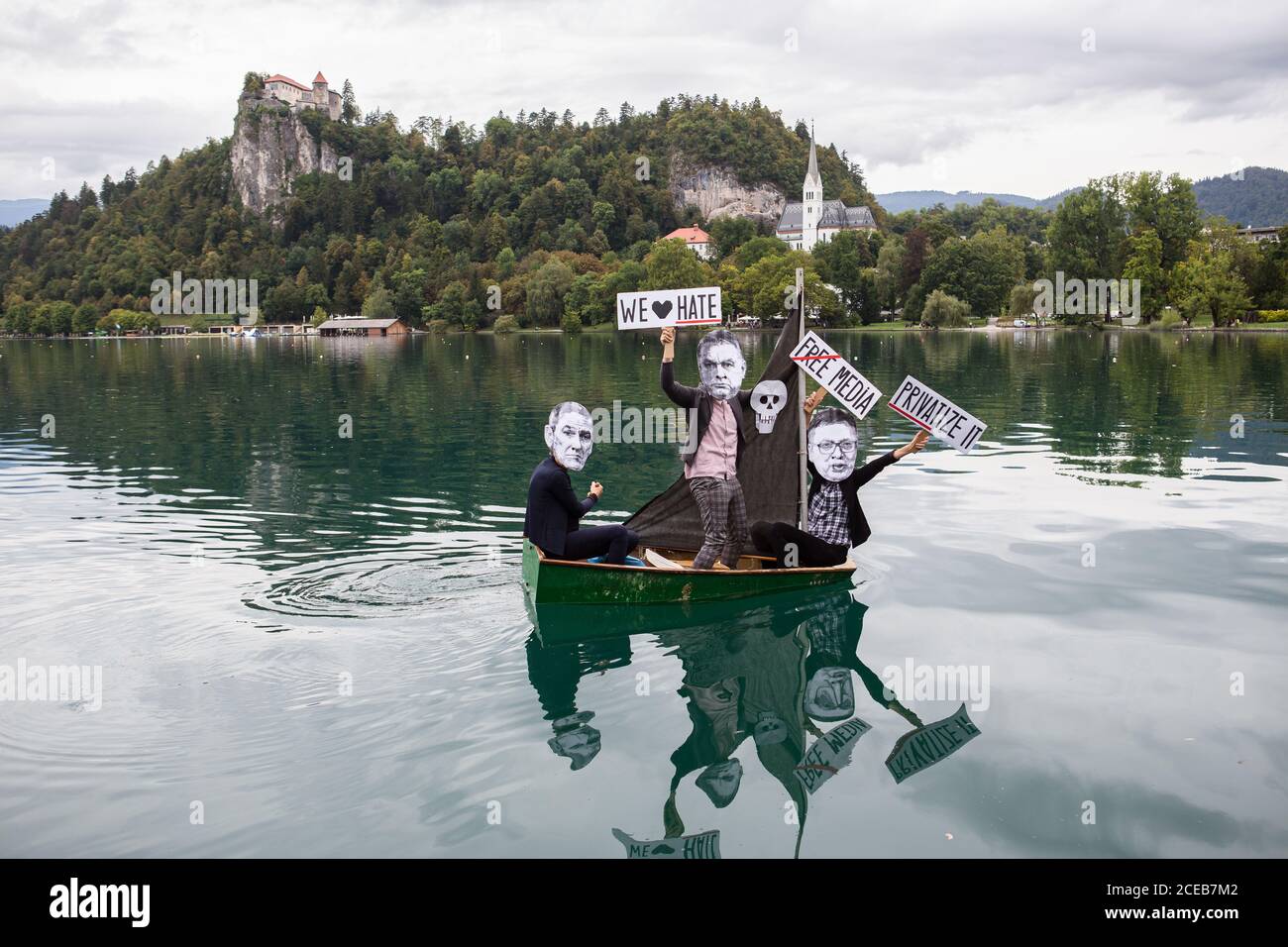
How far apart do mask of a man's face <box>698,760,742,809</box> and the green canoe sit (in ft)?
12.1

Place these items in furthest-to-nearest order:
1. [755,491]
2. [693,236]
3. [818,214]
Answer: [818,214] < [693,236] < [755,491]

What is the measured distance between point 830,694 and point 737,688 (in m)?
0.93

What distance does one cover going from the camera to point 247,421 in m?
34.0

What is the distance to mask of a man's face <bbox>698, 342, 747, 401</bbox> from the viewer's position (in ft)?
41.0

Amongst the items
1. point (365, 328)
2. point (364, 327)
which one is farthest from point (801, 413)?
point (365, 328)

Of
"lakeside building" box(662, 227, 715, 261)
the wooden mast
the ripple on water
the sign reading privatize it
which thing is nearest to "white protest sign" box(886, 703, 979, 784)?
the sign reading privatize it

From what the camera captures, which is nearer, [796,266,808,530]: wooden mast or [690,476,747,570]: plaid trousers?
[690,476,747,570]: plaid trousers

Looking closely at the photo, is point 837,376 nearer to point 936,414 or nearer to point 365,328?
point 936,414

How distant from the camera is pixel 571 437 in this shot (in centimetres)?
1216

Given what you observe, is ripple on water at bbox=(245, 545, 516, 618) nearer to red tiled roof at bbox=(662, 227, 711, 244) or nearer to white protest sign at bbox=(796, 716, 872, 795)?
white protest sign at bbox=(796, 716, 872, 795)

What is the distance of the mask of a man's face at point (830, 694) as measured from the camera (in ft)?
32.5

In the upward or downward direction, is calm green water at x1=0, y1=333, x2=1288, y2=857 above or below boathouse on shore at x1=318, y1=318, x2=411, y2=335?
below

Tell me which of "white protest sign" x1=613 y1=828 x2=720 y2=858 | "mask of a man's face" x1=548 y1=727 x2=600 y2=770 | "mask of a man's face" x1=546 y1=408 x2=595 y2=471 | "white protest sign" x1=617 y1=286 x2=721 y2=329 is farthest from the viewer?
"mask of a man's face" x1=546 y1=408 x2=595 y2=471

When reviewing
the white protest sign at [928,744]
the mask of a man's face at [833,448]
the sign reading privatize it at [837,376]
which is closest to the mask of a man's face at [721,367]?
the sign reading privatize it at [837,376]
